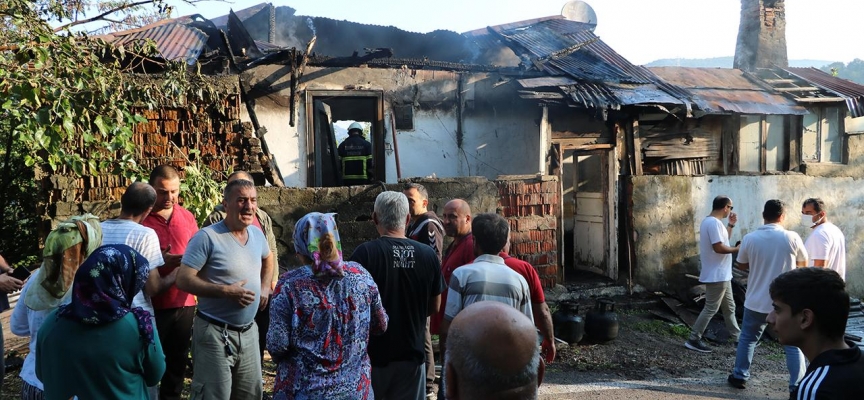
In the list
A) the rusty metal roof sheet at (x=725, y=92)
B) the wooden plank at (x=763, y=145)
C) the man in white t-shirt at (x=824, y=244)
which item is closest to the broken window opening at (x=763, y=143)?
the wooden plank at (x=763, y=145)

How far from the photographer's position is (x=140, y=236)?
3941 millimetres

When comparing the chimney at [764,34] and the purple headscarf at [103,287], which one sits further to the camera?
the chimney at [764,34]

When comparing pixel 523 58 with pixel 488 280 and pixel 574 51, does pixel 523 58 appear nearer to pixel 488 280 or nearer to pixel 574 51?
pixel 574 51

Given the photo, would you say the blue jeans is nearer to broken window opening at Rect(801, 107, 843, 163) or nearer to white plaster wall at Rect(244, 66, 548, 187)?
white plaster wall at Rect(244, 66, 548, 187)

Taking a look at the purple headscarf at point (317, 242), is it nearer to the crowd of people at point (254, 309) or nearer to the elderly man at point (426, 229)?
the crowd of people at point (254, 309)

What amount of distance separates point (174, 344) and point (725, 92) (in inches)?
434

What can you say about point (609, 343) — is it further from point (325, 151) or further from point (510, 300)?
point (325, 151)

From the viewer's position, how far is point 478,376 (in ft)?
5.84

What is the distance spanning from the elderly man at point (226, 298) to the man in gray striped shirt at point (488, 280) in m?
1.25

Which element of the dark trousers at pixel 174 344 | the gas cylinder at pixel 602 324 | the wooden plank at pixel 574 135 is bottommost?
the gas cylinder at pixel 602 324

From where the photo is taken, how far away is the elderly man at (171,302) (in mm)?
4449

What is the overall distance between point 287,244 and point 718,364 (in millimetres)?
5469

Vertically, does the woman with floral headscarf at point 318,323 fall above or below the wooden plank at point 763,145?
below

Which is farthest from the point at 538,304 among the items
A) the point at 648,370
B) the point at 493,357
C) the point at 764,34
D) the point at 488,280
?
the point at 764,34
